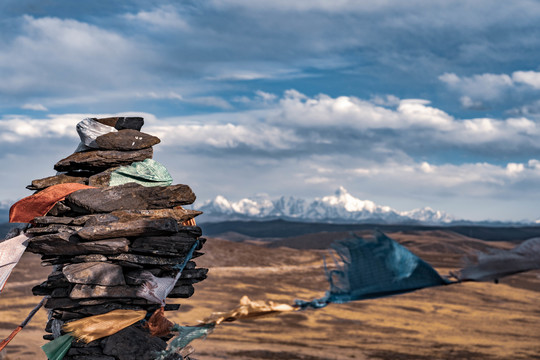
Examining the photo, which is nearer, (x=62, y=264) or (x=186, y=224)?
(x=62, y=264)

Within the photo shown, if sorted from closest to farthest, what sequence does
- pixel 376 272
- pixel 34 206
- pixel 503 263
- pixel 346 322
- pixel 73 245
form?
1. pixel 503 263
2. pixel 376 272
3. pixel 73 245
4. pixel 34 206
5. pixel 346 322

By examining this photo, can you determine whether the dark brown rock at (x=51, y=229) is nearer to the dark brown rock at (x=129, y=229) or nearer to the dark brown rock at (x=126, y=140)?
the dark brown rock at (x=129, y=229)

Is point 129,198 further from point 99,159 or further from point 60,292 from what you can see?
point 60,292

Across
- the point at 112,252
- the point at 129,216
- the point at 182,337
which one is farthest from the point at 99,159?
the point at 182,337

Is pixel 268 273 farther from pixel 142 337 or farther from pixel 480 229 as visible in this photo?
pixel 480 229

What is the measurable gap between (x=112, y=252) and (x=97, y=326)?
0.90 meters

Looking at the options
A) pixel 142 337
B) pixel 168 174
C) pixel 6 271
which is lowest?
pixel 142 337

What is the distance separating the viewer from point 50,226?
6992 millimetres

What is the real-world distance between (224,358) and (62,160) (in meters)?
12.5

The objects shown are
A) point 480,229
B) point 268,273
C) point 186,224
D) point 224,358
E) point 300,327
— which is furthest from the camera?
point 480,229

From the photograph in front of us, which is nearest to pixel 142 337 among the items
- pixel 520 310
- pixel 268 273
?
pixel 520 310

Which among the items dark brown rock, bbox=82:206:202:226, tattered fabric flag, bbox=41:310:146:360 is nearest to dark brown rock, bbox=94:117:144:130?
dark brown rock, bbox=82:206:202:226

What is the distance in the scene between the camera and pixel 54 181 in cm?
781

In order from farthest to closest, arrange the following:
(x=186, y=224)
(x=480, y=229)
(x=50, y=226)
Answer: (x=480, y=229), (x=186, y=224), (x=50, y=226)
